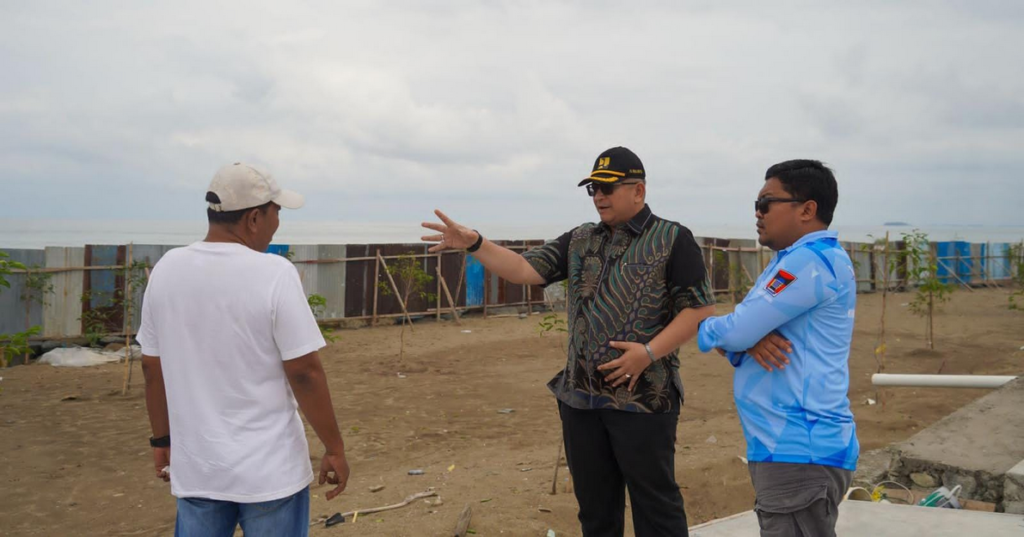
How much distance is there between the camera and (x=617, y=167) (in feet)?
9.77

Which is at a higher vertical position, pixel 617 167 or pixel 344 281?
pixel 617 167

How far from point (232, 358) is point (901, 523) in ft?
11.2

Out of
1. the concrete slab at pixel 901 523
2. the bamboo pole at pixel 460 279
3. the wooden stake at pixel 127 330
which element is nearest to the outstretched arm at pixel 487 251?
the concrete slab at pixel 901 523

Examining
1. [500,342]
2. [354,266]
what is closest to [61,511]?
[500,342]

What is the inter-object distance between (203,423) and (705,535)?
2.59 m

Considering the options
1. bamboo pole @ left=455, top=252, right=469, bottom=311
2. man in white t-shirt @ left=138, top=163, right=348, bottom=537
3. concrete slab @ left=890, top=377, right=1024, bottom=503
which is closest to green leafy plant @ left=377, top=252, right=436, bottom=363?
bamboo pole @ left=455, top=252, right=469, bottom=311

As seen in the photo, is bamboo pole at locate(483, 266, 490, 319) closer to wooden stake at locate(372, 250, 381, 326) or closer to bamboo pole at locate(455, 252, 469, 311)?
bamboo pole at locate(455, 252, 469, 311)

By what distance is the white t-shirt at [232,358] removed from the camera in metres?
2.14

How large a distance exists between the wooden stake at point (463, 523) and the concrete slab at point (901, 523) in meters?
1.40

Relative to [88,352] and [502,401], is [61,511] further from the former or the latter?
[88,352]

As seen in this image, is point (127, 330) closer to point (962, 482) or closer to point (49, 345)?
point (49, 345)

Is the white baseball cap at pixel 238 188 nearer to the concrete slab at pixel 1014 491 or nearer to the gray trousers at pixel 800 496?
the gray trousers at pixel 800 496

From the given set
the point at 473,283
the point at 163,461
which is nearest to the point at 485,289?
the point at 473,283

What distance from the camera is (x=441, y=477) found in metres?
5.99
